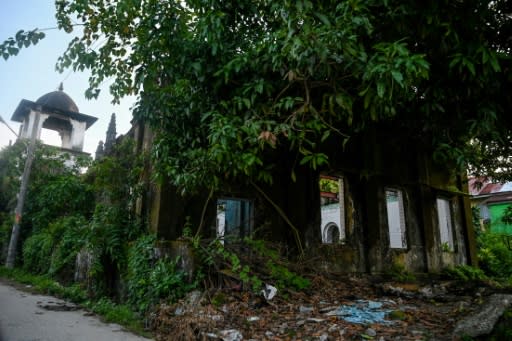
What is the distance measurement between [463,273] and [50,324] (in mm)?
10288

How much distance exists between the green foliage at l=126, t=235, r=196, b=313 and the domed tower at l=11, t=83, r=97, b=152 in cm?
1651

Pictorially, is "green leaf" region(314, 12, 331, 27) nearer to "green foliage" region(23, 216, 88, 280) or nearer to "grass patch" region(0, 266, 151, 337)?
"grass patch" region(0, 266, 151, 337)

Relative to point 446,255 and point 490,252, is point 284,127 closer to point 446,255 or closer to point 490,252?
point 446,255

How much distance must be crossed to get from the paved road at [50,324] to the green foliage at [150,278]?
1.86ft

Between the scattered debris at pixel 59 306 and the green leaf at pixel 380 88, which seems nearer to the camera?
the green leaf at pixel 380 88

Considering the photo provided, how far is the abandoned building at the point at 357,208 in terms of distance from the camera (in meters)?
6.77

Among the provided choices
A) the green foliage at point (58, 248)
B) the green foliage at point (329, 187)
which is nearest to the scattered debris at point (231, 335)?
the green foliage at point (58, 248)

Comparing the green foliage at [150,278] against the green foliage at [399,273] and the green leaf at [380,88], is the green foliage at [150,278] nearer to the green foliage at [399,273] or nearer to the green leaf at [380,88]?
the green leaf at [380,88]

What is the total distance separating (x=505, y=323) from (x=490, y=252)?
1071 cm

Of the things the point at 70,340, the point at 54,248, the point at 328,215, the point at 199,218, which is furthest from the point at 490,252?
the point at 54,248

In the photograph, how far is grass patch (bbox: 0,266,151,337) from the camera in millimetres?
4914

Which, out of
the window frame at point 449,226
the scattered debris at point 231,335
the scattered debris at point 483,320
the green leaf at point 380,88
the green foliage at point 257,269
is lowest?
the scattered debris at point 231,335

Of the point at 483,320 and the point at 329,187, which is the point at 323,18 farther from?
the point at 329,187

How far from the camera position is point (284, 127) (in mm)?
4441
